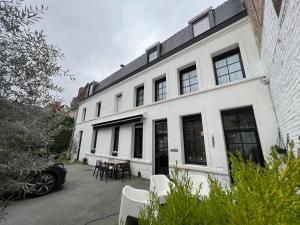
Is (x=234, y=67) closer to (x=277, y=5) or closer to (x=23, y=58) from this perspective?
(x=277, y=5)

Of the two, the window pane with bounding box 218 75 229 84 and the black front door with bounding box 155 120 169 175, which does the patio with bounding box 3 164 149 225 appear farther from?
the window pane with bounding box 218 75 229 84

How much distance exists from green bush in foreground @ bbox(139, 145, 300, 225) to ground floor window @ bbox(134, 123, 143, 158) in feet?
22.4

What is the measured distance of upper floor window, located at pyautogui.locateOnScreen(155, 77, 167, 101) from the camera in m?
7.67

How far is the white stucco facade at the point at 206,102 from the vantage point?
454 centimetres

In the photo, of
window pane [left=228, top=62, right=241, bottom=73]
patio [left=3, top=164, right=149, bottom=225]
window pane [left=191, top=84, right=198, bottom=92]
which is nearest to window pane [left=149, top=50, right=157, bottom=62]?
window pane [left=191, top=84, right=198, bottom=92]

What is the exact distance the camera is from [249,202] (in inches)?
26.5

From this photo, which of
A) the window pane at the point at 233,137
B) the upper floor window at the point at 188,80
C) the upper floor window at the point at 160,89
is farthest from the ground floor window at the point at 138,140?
the window pane at the point at 233,137

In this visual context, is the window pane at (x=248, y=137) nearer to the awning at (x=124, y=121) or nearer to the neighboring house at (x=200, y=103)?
the neighboring house at (x=200, y=103)

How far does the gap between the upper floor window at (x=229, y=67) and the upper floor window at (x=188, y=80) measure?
0.96 meters

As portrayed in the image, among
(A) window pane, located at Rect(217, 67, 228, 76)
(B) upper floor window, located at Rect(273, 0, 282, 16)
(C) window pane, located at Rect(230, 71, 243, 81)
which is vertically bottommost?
(B) upper floor window, located at Rect(273, 0, 282, 16)

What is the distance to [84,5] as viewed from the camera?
2.43m

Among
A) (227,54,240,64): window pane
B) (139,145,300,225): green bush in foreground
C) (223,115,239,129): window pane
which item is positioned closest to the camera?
(139,145,300,225): green bush in foreground

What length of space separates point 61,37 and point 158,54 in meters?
6.75

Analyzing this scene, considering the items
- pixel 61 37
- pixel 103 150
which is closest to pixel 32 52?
pixel 61 37
